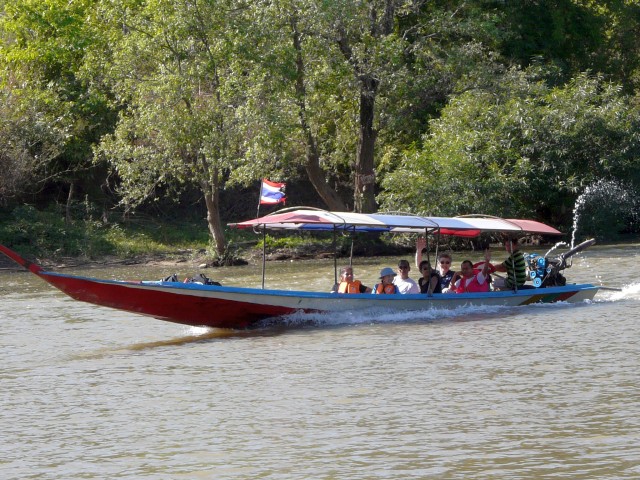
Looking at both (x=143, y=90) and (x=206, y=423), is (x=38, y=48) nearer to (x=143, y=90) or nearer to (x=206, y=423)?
(x=143, y=90)

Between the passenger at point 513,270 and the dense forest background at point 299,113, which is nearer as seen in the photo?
the passenger at point 513,270

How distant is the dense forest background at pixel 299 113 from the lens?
26.3 metres

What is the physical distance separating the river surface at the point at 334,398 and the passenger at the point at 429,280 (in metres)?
0.50

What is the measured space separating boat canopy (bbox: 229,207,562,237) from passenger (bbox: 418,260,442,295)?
→ 604 millimetres

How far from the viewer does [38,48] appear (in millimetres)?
31203

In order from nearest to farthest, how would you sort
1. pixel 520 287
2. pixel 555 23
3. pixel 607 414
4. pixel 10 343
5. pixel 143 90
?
pixel 607 414 → pixel 10 343 → pixel 520 287 → pixel 143 90 → pixel 555 23

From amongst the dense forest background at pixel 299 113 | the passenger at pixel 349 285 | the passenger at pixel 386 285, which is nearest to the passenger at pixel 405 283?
the passenger at pixel 386 285

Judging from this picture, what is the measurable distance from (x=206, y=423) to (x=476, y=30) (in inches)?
898

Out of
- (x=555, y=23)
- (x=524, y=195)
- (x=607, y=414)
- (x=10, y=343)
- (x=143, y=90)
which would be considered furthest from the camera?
(x=555, y=23)

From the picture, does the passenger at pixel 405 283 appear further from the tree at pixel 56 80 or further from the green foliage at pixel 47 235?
the tree at pixel 56 80

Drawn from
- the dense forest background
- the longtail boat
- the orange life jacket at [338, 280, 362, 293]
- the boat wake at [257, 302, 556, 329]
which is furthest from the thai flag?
the boat wake at [257, 302, 556, 329]

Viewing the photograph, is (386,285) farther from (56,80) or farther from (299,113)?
(56,80)

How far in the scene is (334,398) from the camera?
33.0 feet

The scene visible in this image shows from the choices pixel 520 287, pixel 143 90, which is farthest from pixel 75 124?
pixel 520 287
